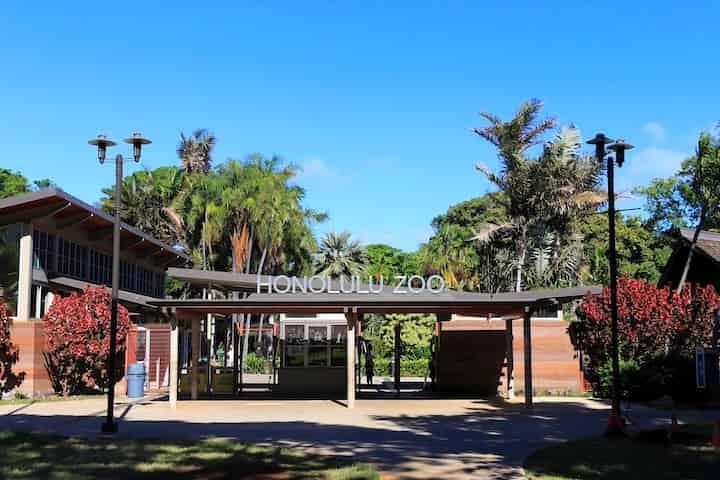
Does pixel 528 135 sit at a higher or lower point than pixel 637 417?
higher

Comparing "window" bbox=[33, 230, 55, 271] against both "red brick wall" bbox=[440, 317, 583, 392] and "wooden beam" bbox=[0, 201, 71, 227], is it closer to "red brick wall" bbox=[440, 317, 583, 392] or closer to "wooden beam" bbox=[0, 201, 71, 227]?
"wooden beam" bbox=[0, 201, 71, 227]

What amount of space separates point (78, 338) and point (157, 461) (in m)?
14.3

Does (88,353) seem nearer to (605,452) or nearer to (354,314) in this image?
(354,314)

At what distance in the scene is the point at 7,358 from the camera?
24500 mm

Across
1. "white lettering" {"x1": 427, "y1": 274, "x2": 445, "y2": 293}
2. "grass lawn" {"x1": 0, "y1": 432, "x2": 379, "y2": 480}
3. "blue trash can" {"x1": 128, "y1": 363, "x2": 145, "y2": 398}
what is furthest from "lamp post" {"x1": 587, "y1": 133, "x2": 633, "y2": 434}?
"blue trash can" {"x1": 128, "y1": 363, "x2": 145, "y2": 398}

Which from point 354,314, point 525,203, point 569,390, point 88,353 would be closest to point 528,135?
point 525,203

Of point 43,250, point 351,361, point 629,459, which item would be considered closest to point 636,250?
point 351,361

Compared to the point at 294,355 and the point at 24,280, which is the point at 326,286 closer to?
the point at 294,355

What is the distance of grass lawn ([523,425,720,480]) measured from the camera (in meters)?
11.3

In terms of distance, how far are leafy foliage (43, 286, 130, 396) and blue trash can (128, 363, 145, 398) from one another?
902 mm

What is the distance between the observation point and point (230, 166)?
48094 mm

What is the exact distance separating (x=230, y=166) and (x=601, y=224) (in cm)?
2681

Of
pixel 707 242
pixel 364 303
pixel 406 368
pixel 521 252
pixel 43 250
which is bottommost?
pixel 406 368

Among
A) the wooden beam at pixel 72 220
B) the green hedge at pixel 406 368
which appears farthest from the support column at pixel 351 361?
the green hedge at pixel 406 368
